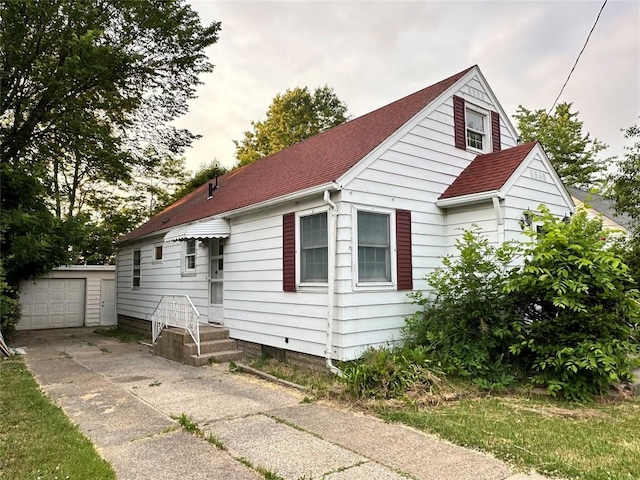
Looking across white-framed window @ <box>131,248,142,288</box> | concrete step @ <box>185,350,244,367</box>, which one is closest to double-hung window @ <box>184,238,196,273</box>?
concrete step @ <box>185,350,244,367</box>

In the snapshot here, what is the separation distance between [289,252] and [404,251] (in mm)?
2059

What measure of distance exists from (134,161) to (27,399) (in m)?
9.28

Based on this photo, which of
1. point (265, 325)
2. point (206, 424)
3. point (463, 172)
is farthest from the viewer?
point (463, 172)

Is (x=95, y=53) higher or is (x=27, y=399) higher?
(x=95, y=53)

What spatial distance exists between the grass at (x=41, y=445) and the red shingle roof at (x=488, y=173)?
270 inches

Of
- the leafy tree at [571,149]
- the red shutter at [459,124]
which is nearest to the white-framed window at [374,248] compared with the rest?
the red shutter at [459,124]

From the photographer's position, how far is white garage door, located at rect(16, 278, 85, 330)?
1611cm

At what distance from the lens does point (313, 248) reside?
23.5 ft

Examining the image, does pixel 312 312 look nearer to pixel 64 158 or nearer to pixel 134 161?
pixel 134 161

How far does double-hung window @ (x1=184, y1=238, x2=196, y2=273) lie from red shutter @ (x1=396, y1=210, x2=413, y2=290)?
598 cm

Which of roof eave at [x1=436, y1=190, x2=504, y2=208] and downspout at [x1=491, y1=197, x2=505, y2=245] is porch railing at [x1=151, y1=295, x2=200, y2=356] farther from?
downspout at [x1=491, y1=197, x2=505, y2=245]

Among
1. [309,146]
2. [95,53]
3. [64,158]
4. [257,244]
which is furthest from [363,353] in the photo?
[64,158]

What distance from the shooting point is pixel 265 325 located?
803 cm

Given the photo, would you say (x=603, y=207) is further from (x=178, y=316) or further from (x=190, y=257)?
(x=178, y=316)
